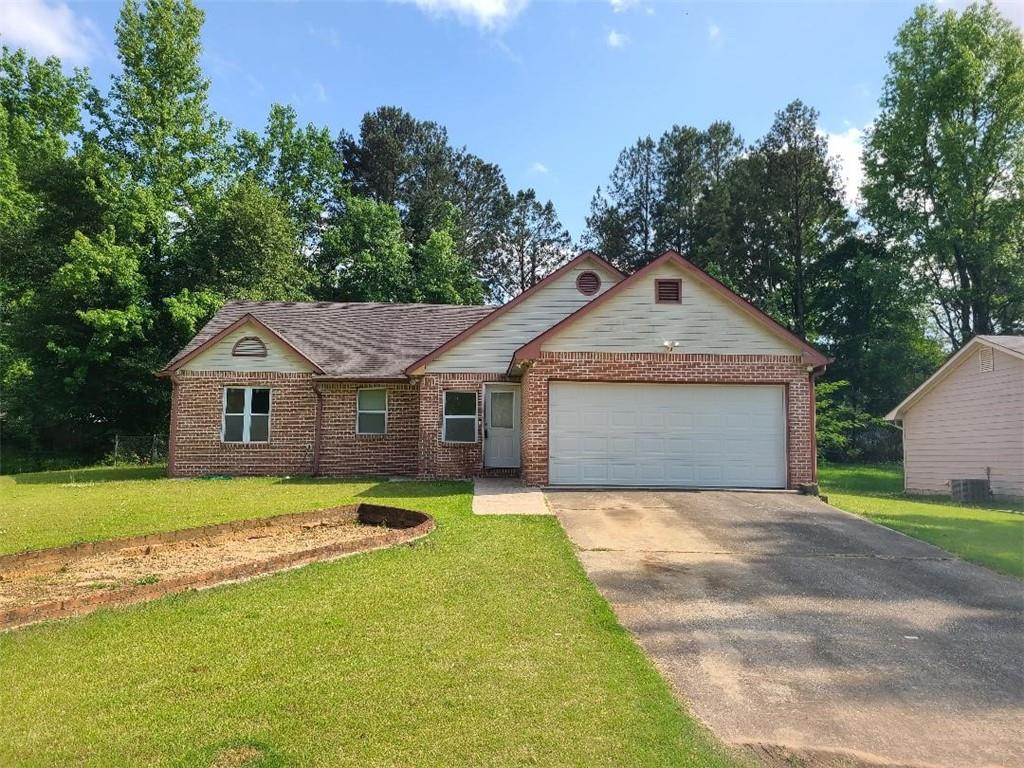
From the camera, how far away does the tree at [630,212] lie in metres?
41.4

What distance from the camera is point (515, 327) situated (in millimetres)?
15812

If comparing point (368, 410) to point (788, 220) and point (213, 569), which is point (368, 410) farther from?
point (788, 220)

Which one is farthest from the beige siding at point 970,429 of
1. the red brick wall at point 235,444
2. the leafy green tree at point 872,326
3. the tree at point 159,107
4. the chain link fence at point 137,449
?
the tree at point 159,107

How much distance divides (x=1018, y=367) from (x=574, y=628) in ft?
54.1

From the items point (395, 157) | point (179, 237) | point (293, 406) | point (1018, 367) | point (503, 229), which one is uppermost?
point (395, 157)

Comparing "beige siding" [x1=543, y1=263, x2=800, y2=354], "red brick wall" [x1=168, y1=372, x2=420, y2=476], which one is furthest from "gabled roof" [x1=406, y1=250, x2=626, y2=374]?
"beige siding" [x1=543, y1=263, x2=800, y2=354]

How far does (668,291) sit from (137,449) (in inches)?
781

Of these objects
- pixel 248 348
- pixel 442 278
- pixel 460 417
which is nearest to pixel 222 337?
pixel 248 348

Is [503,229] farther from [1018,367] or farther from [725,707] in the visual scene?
[725,707]

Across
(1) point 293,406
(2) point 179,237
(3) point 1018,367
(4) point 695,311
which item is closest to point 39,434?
(2) point 179,237

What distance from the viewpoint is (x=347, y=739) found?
321 cm

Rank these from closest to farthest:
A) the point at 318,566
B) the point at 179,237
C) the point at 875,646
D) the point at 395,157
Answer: the point at 875,646
the point at 318,566
the point at 179,237
the point at 395,157

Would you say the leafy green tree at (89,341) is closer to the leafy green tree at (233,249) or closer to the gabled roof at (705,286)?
the leafy green tree at (233,249)

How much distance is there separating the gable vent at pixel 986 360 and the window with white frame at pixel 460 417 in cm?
1384
